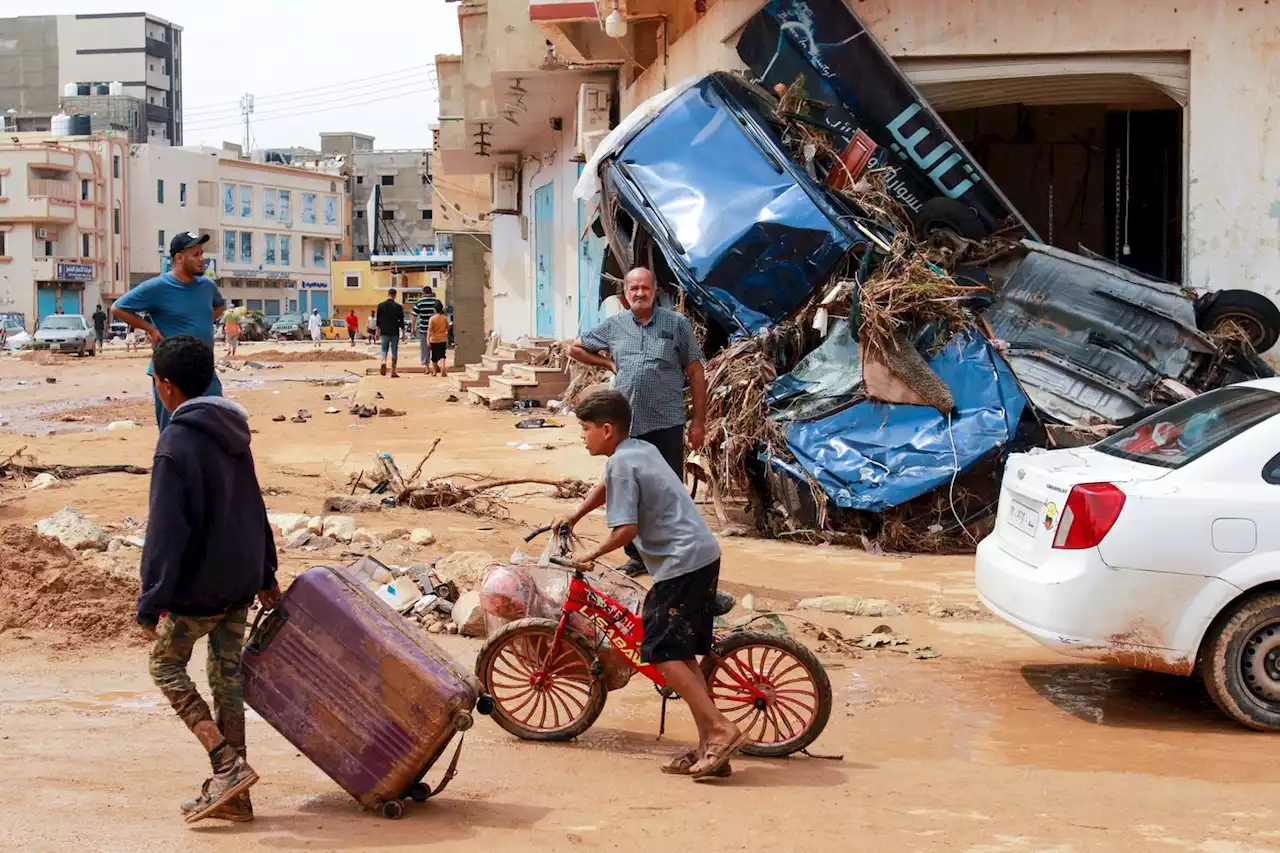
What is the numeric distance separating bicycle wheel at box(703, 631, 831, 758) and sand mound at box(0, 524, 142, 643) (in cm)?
320

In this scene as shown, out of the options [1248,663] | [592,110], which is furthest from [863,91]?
[1248,663]

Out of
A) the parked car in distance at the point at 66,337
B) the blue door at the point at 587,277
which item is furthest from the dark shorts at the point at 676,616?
the parked car in distance at the point at 66,337

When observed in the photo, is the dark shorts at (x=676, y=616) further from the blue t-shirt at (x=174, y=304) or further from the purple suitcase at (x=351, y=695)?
the blue t-shirt at (x=174, y=304)

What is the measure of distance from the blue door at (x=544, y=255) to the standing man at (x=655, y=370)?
1813 centimetres

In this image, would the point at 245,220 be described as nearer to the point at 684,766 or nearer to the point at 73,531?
the point at 73,531

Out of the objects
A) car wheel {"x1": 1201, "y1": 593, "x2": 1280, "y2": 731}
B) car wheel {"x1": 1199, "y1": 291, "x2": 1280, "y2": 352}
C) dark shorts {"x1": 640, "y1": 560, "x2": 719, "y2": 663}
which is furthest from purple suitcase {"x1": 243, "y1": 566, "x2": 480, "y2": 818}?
car wheel {"x1": 1199, "y1": 291, "x2": 1280, "y2": 352}

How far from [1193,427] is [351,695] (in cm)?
411

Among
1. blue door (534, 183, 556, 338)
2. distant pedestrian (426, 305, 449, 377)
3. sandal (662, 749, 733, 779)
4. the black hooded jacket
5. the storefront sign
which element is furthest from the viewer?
the storefront sign

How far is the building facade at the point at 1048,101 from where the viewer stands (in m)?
13.3

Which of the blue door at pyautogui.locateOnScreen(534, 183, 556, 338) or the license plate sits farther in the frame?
the blue door at pyautogui.locateOnScreen(534, 183, 556, 338)

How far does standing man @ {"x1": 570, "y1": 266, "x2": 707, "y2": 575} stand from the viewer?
8.20 metres

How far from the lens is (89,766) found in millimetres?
5055

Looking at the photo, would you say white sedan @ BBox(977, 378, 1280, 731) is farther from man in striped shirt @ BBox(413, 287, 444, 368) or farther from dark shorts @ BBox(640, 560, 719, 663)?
man in striped shirt @ BBox(413, 287, 444, 368)

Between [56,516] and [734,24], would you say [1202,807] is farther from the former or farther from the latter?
[734,24]
